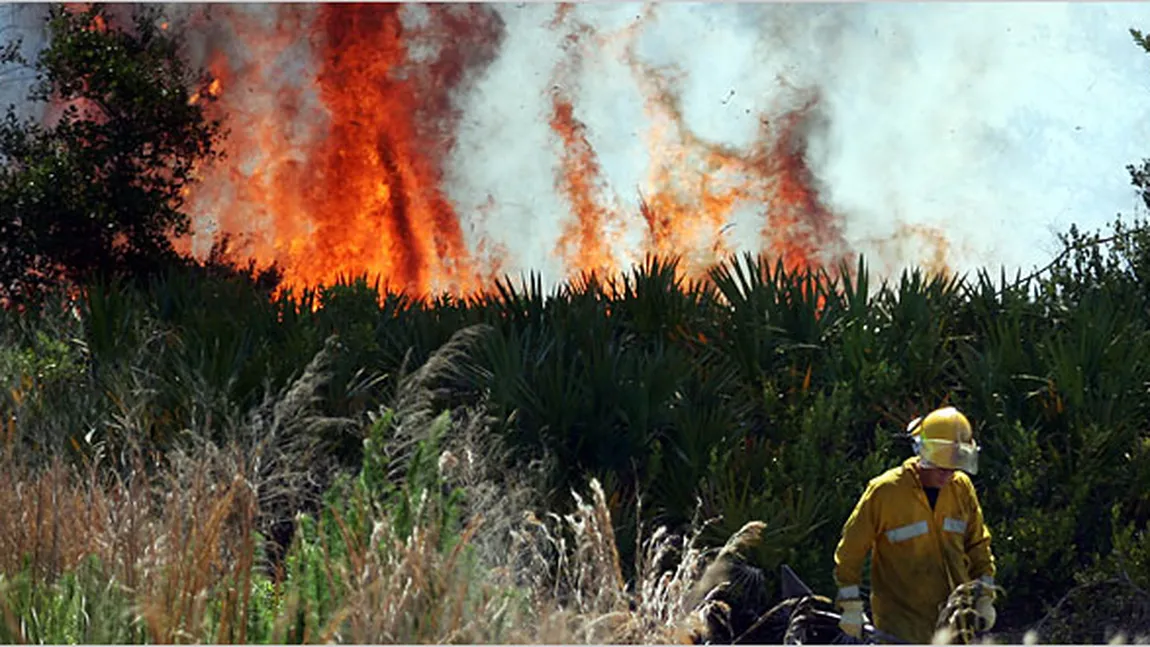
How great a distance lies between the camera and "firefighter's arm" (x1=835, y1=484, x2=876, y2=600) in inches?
311

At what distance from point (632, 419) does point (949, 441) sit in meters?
3.52

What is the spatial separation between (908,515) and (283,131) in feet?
56.5

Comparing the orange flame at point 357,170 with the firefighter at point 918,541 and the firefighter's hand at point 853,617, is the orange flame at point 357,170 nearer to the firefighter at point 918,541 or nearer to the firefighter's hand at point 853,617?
the firefighter at point 918,541

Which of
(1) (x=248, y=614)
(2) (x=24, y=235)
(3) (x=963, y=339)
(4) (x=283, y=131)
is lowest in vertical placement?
(1) (x=248, y=614)

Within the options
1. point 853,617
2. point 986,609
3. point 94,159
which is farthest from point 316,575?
point 94,159

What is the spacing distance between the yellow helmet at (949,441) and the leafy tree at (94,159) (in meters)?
14.4

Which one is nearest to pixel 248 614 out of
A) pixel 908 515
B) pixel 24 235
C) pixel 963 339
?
pixel 908 515

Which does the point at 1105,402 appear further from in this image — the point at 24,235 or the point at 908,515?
the point at 24,235

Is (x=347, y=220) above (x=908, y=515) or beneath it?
above

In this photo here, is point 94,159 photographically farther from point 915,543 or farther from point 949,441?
point 949,441

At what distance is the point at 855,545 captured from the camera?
7.95m

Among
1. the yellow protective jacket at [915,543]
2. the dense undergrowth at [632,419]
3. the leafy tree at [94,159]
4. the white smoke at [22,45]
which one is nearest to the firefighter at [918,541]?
the yellow protective jacket at [915,543]

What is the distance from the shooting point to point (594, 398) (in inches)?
432

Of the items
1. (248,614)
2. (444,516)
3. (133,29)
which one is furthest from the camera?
(133,29)
